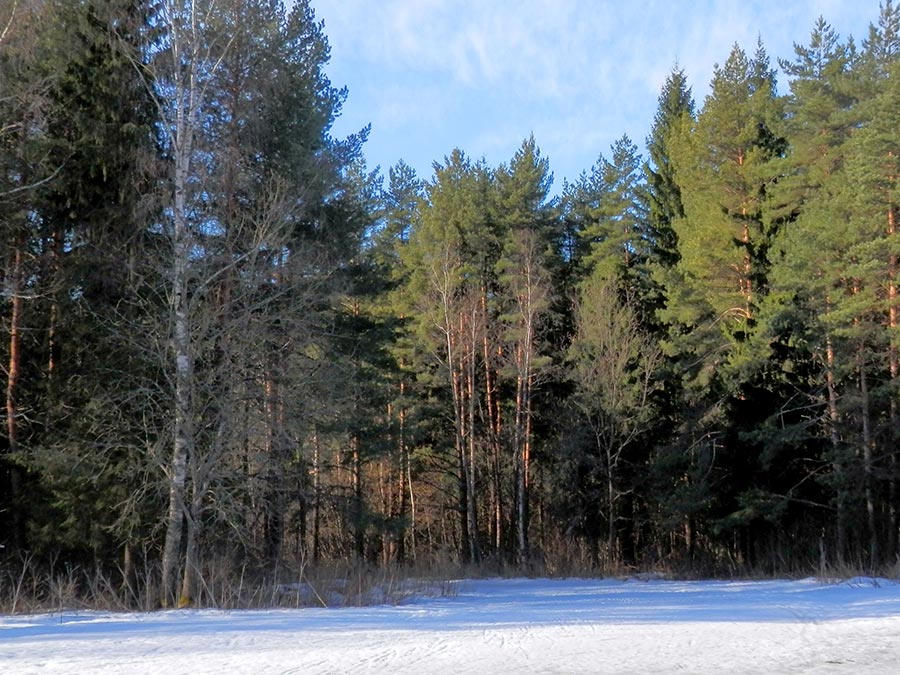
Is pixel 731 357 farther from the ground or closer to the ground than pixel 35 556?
farther from the ground

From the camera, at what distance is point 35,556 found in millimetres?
17703

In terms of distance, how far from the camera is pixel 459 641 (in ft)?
27.7

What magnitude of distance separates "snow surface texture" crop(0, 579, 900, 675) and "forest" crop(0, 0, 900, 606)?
167 inches

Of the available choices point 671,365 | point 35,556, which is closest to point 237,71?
point 35,556

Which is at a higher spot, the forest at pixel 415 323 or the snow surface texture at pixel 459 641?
the forest at pixel 415 323

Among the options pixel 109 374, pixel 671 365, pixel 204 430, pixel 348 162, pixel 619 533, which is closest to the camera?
pixel 204 430

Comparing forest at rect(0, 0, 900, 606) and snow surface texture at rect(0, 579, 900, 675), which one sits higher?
forest at rect(0, 0, 900, 606)

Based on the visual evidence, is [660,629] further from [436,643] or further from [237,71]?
[237,71]

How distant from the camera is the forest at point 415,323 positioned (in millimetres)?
16328

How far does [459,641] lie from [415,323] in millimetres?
28759

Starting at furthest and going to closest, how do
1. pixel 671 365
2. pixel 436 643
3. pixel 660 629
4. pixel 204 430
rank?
pixel 671 365, pixel 204 430, pixel 660 629, pixel 436 643

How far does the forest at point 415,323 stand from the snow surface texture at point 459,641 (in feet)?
13.9

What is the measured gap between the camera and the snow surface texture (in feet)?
23.1

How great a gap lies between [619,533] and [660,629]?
26712mm
